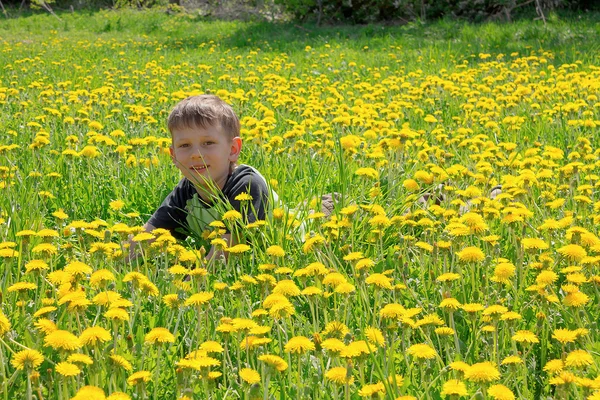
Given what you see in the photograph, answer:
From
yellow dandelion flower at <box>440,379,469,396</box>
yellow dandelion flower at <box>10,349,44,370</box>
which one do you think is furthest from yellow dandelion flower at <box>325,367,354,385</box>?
yellow dandelion flower at <box>10,349,44,370</box>

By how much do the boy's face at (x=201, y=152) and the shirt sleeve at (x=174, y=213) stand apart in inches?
8.2

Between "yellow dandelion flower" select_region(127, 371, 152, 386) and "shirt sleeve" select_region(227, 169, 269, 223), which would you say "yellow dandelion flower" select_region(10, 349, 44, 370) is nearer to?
"yellow dandelion flower" select_region(127, 371, 152, 386)

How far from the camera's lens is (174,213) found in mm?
3600

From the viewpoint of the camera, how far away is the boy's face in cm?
344

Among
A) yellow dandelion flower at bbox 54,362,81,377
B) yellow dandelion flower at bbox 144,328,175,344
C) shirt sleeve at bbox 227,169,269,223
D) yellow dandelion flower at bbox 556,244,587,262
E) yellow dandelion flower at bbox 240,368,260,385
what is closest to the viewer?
yellow dandelion flower at bbox 54,362,81,377

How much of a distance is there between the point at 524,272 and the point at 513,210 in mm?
254

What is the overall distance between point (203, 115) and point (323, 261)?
105 cm

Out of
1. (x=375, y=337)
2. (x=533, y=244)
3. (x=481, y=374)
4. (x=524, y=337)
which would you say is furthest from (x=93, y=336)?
(x=533, y=244)

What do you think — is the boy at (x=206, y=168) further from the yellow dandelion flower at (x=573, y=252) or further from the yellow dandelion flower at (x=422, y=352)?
the yellow dandelion flower at (x=422, y=352)

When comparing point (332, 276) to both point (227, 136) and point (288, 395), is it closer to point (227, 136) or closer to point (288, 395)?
point (288, 395)

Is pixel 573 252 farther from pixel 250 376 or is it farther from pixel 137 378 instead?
pixel 137 378

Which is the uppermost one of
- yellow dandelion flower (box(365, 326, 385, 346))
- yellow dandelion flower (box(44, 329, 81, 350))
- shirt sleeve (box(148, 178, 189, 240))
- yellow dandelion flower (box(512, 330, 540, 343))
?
yellow dandelion flower (box(44, 329, 81, 350))

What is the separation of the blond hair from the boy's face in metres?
0.02

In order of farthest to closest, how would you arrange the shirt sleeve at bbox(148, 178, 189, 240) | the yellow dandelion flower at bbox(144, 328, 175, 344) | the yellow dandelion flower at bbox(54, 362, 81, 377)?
the shirt sleeve at bbox(148, 178, 189, 240) → the yellow dandelion flower at bbox(144, 328, 175, 344) → the yellow dandelion flower at bbox(54, 362, 81, 377)
